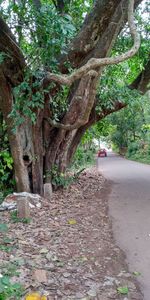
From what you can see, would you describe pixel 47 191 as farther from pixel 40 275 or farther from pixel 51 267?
pixel 40 275

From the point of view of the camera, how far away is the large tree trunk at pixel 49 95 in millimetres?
5797

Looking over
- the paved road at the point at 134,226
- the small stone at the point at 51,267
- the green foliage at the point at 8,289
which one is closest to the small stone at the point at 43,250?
the small stone at the point at 51,267

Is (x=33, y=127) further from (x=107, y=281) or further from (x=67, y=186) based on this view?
(x=107, y=281)

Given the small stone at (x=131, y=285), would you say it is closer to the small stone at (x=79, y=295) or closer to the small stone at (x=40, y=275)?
the small stone at (x=79, y=295)

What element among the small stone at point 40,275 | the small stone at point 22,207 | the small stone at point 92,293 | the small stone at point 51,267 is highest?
the small stone at point 22,207

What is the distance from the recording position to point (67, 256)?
12.9 ft

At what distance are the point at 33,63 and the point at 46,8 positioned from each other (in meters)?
1.14

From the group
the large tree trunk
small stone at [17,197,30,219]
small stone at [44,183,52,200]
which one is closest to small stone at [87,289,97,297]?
small stone at [17,197,30,219]

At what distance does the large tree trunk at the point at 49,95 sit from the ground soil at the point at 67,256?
1214mm

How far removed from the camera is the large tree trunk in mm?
5797

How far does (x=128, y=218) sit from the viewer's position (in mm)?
6016

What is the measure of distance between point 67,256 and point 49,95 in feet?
13.4

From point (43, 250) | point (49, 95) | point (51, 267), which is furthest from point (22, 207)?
point (49, 95)

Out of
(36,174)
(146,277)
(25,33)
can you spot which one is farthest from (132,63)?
(146,277)
